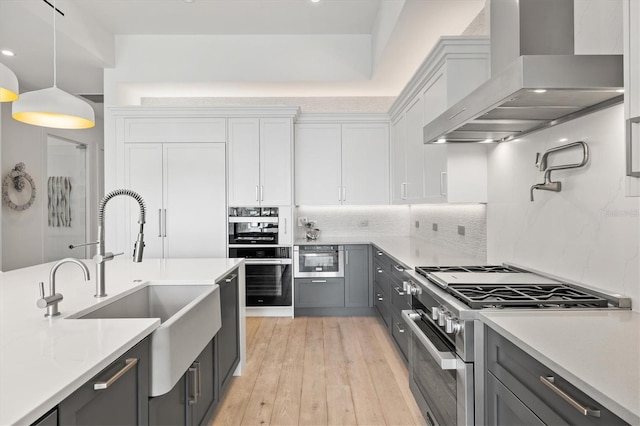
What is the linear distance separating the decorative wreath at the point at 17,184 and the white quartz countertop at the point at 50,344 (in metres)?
3.58

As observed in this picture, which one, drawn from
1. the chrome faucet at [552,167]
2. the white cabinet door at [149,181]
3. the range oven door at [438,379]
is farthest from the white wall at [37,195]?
the chrome faucet at [552,167]

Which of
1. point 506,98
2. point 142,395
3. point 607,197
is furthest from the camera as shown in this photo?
point 607,197

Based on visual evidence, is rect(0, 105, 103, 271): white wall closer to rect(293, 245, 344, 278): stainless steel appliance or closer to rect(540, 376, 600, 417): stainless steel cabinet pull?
rect(293, 245, 344, 278): stainless steel appliance

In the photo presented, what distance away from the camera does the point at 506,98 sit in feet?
4.66

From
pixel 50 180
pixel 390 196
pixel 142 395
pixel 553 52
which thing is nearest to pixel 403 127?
pixel 390 196

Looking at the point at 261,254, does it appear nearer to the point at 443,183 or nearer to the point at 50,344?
the point at 443,183

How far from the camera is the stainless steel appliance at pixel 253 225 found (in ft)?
14.0

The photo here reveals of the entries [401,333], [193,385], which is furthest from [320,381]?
[193,385]

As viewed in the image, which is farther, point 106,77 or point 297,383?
point 106,77

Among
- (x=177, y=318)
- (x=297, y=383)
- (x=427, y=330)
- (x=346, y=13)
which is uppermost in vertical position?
(x=346, y=13)

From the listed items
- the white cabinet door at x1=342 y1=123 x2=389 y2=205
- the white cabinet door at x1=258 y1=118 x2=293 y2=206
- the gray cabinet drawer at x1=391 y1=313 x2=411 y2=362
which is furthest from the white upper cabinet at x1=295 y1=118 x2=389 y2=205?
the gray cabinet drawer at x1=391 y1=313 x2=411 y2=362

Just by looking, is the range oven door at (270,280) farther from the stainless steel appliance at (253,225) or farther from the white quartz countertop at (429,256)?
the white quartz countertop at (429,256)

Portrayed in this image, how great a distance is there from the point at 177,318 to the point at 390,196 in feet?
11.7

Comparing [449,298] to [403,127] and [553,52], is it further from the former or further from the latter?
[403,127]
